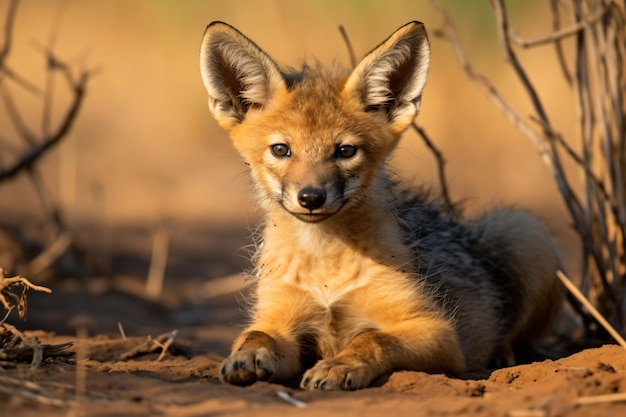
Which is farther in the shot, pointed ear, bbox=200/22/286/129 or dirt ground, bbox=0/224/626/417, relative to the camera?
pointed ear, bbox=200/22/286/129

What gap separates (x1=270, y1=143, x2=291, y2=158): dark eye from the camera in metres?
4.65

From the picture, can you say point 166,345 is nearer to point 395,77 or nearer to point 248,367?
point 248,367

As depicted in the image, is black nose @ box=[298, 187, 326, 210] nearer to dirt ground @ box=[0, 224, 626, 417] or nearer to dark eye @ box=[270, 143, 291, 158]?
dark eye @ box=[270, 143, 291, 158]

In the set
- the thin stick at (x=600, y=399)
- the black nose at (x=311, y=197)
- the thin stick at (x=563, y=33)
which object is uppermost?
the thin stick at (x=563, y=33)

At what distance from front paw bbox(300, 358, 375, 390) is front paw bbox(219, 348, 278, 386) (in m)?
0.22

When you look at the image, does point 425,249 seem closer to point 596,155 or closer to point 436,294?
point 436,294

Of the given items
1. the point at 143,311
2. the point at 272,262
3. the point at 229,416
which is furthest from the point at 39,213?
the point at 229,416

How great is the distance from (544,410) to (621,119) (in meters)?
2.99

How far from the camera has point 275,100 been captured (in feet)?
16.1

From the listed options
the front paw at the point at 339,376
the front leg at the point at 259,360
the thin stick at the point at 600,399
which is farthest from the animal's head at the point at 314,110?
the thin stick at the point at 600,399

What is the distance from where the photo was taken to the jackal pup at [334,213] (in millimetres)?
4461

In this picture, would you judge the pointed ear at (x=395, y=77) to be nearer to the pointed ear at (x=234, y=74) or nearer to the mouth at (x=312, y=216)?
the pointed ear at (x=234, y=74)

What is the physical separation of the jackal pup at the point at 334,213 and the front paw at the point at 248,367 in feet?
0.07

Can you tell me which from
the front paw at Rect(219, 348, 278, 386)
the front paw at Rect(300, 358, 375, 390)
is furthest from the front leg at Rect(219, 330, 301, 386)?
the front paw at Rect(300, 358, 375, 390)
